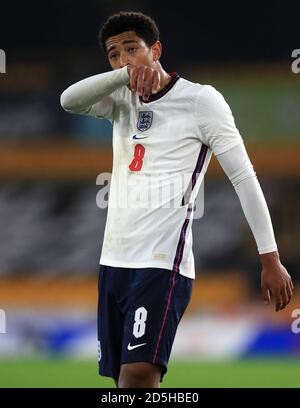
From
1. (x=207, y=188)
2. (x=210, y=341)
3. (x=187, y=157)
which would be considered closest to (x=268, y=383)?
(x=210, y=341)

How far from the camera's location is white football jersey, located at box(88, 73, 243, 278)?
3.89 metres

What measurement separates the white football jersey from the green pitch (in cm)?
365

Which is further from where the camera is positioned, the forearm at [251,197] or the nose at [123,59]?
the nose at [123,59]

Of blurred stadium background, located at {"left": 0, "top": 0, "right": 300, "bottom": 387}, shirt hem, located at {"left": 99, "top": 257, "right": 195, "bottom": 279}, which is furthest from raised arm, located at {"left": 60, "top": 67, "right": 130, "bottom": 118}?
blurred stadium background, located at {"left": 0, "top": 0, "right": 300, "bottom": 387}

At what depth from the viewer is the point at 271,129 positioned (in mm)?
11047

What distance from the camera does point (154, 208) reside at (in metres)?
3.90

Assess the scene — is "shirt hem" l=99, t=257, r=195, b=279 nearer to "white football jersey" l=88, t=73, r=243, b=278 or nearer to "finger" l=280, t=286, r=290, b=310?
"white football jersey" l=88, t=73, r=243, b=278

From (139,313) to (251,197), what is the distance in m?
0.61

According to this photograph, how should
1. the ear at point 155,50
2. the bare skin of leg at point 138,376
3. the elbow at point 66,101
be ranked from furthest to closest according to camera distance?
1. the ear at point 155,50
2. the elbow at point 66,101
3. the bare skin of leg at point 138,376

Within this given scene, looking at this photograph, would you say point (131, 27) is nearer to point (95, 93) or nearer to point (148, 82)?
point (95, 93)

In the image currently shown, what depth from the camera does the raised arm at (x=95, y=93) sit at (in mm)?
3801

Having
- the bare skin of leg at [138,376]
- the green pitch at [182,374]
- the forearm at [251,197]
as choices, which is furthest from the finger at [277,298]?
the green pitch at [182,374]

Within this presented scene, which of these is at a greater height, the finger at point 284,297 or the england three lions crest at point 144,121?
the england three lions crest at point 144,121

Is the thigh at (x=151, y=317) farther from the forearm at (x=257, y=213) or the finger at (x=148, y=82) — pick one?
the finger at (x=148, y=82)
